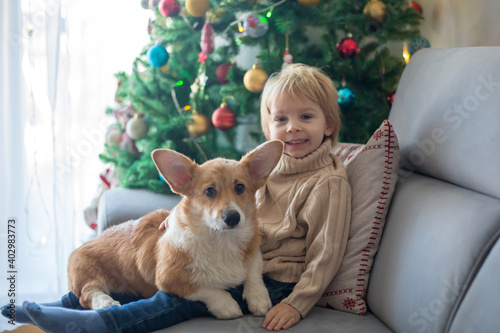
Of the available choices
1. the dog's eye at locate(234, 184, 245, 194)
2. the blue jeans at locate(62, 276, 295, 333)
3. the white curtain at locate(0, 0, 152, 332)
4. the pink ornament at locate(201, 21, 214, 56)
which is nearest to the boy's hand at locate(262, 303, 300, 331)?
the blue jeans at locate(62, 276, 295, 333)

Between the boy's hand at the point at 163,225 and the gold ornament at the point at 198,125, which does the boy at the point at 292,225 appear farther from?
the gold ornament at the point at 198,125

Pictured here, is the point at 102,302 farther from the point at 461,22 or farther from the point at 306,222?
the point at 461,22

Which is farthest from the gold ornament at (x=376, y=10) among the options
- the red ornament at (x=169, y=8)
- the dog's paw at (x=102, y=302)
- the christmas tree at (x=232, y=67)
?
the dog's paw at (x=102, y=302)

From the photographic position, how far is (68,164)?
266 centimetres

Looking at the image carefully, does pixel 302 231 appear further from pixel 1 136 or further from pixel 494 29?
pixel 1 136

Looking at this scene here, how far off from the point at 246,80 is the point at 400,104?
0.76m

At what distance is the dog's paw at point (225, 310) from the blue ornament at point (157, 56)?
4.60ft

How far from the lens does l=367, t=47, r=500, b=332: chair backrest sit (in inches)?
45.1

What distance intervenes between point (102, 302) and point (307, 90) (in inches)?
39.6

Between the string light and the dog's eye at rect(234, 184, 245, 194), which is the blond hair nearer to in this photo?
the dog's eye at rect(234, 184, 245, 194)

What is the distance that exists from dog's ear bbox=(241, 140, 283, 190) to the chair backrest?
42 cm

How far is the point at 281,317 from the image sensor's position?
140 cm

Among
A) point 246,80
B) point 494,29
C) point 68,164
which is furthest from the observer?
point 68,164

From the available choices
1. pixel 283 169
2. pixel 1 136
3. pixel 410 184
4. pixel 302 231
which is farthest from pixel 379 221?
pixel 1 136
